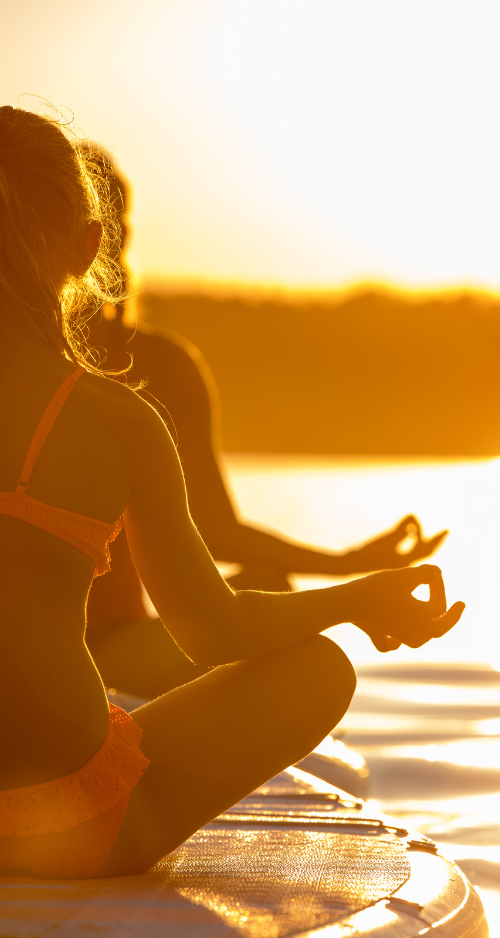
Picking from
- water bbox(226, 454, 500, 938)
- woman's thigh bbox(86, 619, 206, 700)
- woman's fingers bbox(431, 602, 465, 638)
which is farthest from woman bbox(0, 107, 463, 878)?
woman's thigh bbox(86, 619, 206, 700)

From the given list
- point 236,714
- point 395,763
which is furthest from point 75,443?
point 395,763

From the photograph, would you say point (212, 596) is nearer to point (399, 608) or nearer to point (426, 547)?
point (399, 608)

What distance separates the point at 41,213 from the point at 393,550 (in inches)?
48.9

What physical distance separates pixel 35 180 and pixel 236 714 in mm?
892

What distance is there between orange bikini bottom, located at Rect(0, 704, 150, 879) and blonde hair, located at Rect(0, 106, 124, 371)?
24.5 inches

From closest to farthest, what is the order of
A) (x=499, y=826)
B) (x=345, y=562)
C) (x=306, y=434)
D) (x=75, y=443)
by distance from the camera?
(x=75, y=443) < (x=345, y=562) < (x=499, y=826) < (x=306, y=434)

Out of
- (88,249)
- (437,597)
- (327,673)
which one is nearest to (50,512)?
(88,249)

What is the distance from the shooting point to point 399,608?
6.32 feet

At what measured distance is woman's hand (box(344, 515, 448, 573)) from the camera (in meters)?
2.54

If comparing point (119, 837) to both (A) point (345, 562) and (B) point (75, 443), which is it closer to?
(B) point (75, 443)

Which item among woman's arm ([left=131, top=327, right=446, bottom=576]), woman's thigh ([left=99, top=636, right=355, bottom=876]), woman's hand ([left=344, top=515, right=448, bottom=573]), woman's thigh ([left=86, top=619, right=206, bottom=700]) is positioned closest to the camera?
woman's thigh ([left=99, top=636, right=355, bottom=876])

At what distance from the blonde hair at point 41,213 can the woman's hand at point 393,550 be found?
101cm

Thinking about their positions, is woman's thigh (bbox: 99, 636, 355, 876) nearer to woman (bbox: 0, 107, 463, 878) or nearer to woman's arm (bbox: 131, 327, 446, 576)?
woman (bbox: 0, 107, 463, 878)

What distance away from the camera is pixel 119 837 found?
5.98 ft
